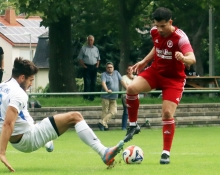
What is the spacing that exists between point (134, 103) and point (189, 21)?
31241 mm

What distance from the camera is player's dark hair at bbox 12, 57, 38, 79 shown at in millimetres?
9875

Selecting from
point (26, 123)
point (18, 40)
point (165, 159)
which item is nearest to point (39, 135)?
point (26, 123)

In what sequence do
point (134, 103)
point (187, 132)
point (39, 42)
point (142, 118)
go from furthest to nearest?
1. point (39, 42)
2. point (142, 118)
3. point (187, 132)
4. point (134, 103)

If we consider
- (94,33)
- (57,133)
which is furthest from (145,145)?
(94,33)

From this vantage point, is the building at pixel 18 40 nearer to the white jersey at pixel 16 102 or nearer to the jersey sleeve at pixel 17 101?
the white jersey at pixel 16 102

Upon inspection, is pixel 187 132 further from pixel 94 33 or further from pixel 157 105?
pixel 94 33

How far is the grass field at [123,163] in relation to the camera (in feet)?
32.1

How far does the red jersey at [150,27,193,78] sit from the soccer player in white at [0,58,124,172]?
7.05ft

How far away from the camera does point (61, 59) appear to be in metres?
28.5

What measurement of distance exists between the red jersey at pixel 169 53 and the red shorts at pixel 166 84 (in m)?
0.07

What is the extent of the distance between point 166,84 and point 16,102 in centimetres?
284

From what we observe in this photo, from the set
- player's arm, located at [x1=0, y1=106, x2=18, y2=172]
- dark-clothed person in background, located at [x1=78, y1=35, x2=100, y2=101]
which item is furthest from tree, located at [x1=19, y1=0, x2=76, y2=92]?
player's arm, located at [x1=0, y1=106, x2=18, y2=172]

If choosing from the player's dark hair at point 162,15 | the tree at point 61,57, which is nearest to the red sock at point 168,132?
the player's dark hair at point 162,15

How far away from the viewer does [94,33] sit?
3803 centimetres
